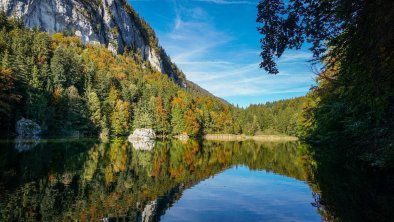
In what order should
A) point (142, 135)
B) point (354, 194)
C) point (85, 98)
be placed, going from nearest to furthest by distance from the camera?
point (354, 194) → point (142, 135) → point (85, 98)

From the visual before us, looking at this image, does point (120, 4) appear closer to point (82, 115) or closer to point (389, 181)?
point (82, 115)

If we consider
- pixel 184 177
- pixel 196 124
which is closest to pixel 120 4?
pixel 196 124

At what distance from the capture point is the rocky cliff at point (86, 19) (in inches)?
4759

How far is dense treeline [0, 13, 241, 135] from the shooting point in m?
63.1

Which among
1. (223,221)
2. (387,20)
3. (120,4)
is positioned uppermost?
(120,4)

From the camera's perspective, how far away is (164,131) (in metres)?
105

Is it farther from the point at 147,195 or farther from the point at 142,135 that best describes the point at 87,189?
the point at 142,135

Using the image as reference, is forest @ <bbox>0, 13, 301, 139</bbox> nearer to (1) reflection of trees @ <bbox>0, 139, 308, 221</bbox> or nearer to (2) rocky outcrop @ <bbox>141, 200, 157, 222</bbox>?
(1) reflection of trees @ <bbox>0, 139, 308, 221</bbox>

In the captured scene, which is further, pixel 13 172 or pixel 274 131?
pixel 274 131

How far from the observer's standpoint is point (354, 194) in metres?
15.4

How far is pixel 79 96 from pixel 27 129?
754 inches

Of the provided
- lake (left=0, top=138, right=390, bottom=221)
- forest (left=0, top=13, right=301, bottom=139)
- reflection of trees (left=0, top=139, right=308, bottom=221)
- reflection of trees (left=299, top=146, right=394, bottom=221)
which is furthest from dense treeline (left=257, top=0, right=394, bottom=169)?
forest (left=0, top=13, right=301, bottom=139)

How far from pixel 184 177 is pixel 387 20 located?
1659 cm

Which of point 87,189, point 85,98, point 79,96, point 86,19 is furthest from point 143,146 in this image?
point 86,19
